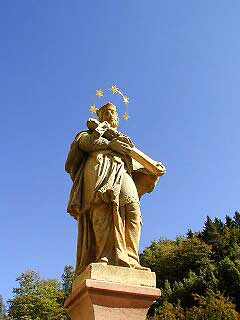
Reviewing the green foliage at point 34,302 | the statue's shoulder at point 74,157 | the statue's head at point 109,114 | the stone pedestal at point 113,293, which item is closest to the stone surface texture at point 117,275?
the stone pedestal at point 113,293

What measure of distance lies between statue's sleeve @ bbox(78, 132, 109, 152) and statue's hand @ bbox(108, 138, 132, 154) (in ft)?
0.32

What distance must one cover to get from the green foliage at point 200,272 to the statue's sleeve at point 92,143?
30127mm

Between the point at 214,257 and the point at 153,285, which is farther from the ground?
the point at 214,257

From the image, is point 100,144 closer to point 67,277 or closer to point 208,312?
point 208,312

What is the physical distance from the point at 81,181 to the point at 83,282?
1.94m

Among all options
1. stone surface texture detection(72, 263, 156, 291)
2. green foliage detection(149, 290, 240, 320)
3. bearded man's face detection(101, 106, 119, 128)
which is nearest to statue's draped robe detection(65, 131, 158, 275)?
stone surface texture detection(72, 263, 156, 291)

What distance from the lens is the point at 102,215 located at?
6.86 m

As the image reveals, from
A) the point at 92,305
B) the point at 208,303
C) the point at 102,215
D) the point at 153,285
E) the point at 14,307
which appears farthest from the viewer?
the point at 14,307

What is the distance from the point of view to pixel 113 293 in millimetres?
6035

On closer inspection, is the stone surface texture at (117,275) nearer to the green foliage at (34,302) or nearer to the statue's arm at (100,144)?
the statue's arm at (100,144)

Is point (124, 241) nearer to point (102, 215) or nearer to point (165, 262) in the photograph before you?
point (102, 215)

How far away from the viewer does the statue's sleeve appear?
7.54 metres

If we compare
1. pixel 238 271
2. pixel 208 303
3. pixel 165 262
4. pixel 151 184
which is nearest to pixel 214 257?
pixel 165 262

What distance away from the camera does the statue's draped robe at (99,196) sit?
6754 millimetres
